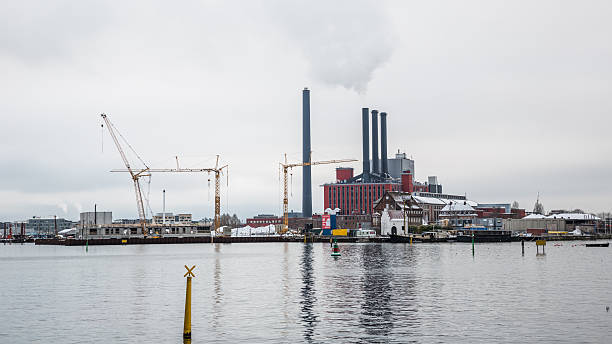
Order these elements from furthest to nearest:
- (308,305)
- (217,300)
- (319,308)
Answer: (217,300) < (308,305) < (319,308)

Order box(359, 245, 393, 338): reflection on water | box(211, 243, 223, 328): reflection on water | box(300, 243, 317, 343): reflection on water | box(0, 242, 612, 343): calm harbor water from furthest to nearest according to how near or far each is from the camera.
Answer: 1. box(211, 243, 223, 328): reflection on water
2. box(359, 245, 393, 338): reflection on water
3. box(300, 243, 317, 343): reflection on water
4. box(0, 242, 612, 343): calm harbor water

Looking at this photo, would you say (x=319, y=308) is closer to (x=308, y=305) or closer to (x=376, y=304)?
(x=308, y=305)

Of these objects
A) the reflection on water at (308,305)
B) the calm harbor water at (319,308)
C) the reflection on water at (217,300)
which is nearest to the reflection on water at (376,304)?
the calm harbor water at (319,308)

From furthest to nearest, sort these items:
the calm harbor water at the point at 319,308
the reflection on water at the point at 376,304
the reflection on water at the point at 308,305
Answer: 1. the reflection on water at the point at 376,304
2. the reflection on water at the point at 308,305
3. the calm harbor water at the point at 319,308

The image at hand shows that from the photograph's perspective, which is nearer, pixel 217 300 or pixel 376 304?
pixel 376 304

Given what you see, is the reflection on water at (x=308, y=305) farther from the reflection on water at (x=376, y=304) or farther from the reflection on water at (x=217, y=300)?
the reflection on water at (x=217, y=300)

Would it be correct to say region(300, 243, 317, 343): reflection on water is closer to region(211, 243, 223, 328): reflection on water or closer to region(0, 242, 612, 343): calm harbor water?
region(0, 242, 612, 343): calm harbor water

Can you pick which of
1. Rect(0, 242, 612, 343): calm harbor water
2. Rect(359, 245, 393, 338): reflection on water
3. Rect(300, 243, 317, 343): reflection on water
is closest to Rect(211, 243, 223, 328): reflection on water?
Rect(0, 242, 612, 343): calm harbor water

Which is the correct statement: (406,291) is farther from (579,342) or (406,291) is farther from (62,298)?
(62,298)

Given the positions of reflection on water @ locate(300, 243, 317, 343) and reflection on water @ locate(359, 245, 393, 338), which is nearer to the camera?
reflection on water @ locate(300, 243, 317, 343)

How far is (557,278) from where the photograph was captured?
2884 inches

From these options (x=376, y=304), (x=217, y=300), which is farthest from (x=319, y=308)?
(x=217, y=300)

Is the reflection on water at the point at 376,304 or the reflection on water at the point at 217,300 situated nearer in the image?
the reflection on water at the point at 376,304

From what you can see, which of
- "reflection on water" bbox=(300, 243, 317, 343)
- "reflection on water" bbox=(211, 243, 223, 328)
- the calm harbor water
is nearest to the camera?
the calm harbor water
